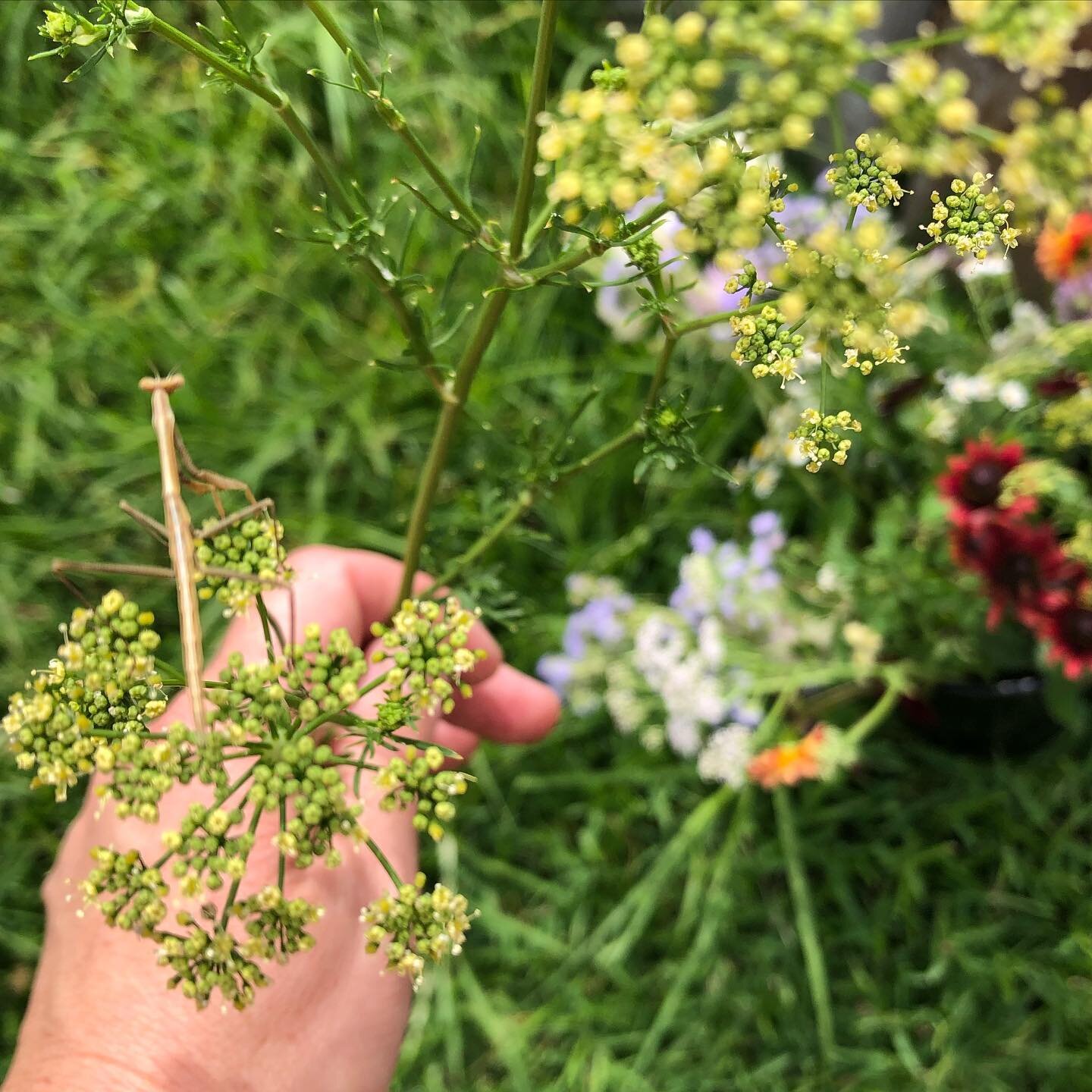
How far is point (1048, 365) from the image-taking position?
55.8 inches

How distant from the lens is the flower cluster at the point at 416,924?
2.19 ft

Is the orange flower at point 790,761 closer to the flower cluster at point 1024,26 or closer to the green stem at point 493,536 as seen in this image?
the green stem at point 493,536

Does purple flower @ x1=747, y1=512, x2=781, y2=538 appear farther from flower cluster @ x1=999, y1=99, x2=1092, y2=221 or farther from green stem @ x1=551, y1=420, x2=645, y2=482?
flower cluster @ x1=999, y1=99, x2=1092, y2=221

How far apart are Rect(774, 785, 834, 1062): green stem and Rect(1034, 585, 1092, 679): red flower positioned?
70 centimetres

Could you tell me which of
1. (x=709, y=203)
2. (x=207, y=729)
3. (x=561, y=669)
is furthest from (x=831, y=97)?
(x=561, y=669)

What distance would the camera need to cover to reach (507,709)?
1504 millimetres

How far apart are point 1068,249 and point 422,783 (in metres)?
1.43


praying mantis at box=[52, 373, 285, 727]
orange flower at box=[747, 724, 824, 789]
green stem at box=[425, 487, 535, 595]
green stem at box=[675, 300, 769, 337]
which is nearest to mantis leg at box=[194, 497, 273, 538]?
praying mantis at box=[52, 373, 285, 727]

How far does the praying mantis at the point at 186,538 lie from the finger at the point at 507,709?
2.23 feet

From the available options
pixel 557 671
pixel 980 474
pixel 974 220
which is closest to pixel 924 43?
pixel 974 220

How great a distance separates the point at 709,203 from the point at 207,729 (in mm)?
498

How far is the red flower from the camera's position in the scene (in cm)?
133

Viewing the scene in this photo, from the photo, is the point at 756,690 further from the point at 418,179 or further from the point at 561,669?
the point at 418,179

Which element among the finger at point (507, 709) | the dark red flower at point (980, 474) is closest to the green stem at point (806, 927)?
the finger at point (507, 709)
